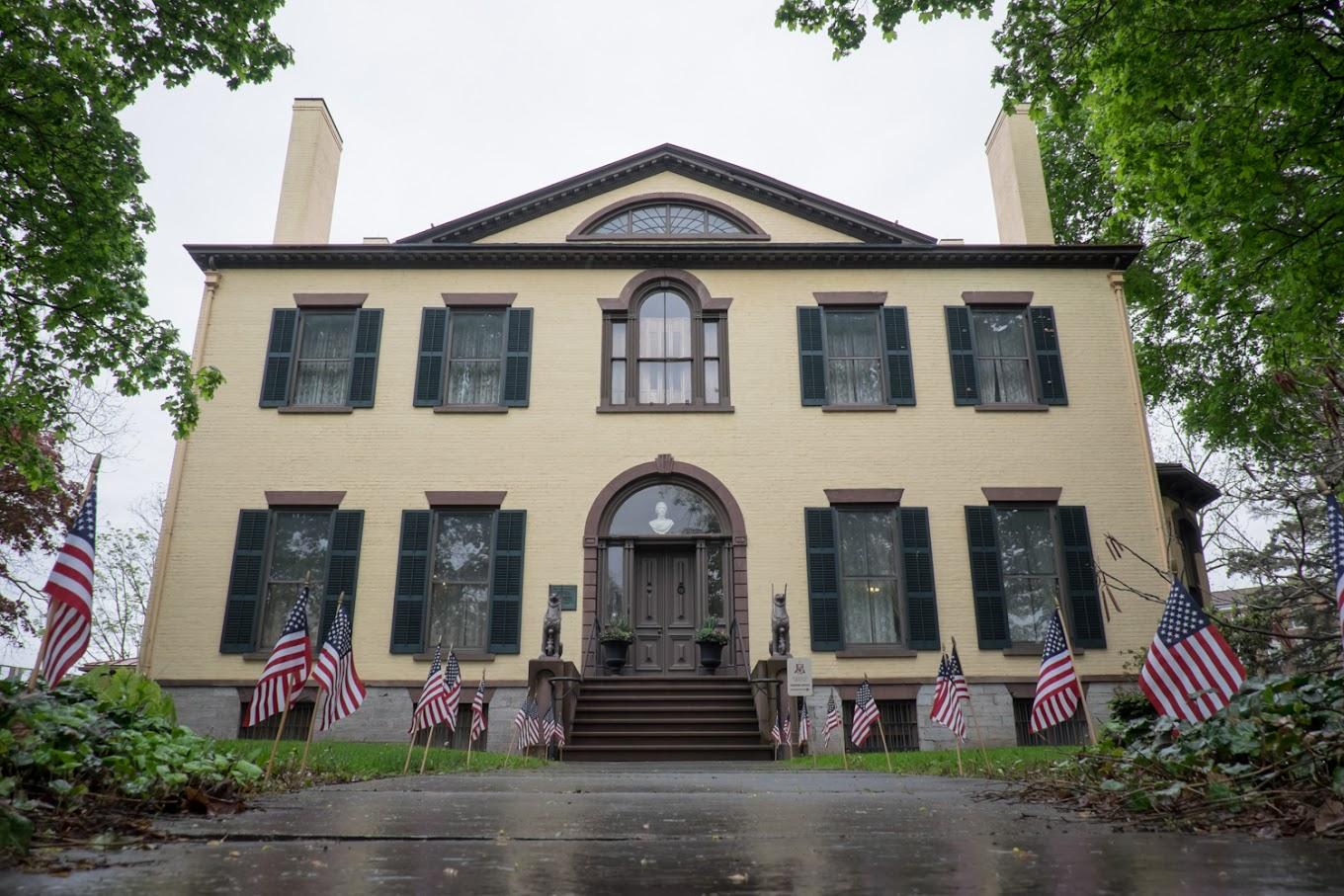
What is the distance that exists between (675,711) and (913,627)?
170 inches

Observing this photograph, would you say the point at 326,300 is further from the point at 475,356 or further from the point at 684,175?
the point at 684,175

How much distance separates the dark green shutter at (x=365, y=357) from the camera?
16.1m

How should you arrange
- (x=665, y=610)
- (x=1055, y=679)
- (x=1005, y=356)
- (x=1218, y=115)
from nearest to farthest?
(x=1055, y=679) → (x=1218, y=115) → (x=665, y=610) → (x=1005, y=356)

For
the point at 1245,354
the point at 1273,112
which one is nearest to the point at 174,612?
the point at 1273,112

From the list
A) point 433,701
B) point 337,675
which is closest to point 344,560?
point 433,701

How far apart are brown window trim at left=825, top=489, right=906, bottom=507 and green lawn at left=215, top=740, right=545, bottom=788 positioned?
6.84 m

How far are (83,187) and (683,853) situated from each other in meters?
10.4

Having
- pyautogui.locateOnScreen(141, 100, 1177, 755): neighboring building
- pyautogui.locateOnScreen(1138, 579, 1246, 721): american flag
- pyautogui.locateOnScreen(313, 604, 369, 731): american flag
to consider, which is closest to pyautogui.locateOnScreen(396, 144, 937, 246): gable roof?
pyautogui.locateOnScreen(141, 100, 1177, 755): neighboring building

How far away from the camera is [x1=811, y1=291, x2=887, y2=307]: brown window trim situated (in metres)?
16.7

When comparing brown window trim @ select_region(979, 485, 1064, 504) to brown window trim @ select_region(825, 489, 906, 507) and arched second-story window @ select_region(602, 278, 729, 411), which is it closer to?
brown window trim @ select_region(825, 489, 906, 507)

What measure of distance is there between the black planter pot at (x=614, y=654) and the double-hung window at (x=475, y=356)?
4.54 m

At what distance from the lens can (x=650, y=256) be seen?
16.9m

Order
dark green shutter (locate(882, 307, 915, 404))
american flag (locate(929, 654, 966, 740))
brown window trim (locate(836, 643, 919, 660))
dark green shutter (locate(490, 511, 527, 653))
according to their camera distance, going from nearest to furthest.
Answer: american flag (locate(929, 654, 966, 740))
brown window trim (locate(836, 643, 919, 660))
dark green shutter (locate(490, 511, 527, 653))
dark green shutter (locate(882, 307, 915, 404))

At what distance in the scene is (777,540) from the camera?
1550cm
